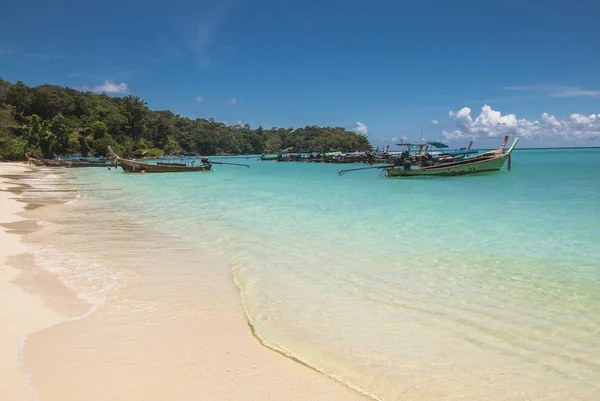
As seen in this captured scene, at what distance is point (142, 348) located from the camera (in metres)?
3.38

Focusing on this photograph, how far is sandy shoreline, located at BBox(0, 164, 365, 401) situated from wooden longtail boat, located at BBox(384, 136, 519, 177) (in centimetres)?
2765

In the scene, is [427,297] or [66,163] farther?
[66,163]

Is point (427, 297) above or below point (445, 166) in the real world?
below

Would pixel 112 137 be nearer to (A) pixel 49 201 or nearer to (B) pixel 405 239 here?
(A) pixel 49 201

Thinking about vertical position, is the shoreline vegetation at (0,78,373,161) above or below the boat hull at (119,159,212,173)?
above

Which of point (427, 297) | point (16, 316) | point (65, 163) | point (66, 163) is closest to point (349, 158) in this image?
point (66, 163)

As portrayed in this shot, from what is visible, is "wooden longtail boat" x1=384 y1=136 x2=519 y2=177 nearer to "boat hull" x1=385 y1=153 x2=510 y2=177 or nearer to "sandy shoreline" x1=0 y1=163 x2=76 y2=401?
"boat hull" x1=385 y1=153 x2=510 y2=177

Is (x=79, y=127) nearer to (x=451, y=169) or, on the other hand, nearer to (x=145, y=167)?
→ (x=145, y=167)

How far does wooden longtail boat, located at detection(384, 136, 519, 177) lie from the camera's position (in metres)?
30.7

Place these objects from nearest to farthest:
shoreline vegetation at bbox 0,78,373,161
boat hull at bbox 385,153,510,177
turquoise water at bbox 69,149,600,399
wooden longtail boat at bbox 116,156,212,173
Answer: turquoise water at bbox 69,149,600,399 → boat hull at bbox 385,153,510,177 → wooden longtail boat at bbox 116,156,212,173 → shoreline vegetation at bbox 0,78,373,161

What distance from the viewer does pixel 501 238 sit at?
8.57 m

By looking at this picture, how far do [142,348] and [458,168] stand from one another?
3094 centimetres

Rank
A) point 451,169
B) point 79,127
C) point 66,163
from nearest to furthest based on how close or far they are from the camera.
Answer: point 451,169
point 66,163
point 79,127

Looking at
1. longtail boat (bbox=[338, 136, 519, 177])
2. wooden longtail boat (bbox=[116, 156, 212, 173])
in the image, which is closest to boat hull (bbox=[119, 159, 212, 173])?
wooden longtail boat (bbox=[116, 156, 212, 173])
